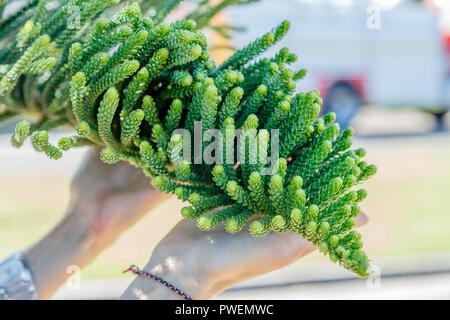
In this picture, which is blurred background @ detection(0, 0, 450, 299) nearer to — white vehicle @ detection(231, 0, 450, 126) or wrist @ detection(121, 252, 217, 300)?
white vehicle @ detection(231, 0, 450, 126)

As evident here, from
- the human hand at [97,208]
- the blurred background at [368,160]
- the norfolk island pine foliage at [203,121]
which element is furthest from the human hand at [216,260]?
the blurred background at [368,160]

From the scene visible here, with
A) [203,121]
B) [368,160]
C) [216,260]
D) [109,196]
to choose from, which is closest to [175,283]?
[216,260]

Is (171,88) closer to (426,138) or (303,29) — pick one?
(303,29)

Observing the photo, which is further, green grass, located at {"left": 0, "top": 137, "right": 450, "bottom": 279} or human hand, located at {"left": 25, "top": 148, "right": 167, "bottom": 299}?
green grass, located at {"left": 0, "top": 137, "right": 450, "bottom": 279}

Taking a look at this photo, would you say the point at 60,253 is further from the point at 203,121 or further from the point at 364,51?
the point at 364,51

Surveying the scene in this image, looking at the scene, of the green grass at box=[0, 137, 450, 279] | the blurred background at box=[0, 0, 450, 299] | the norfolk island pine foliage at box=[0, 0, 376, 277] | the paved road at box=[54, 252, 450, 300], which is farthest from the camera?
the green grass at box=[0, 137, 450, 279]

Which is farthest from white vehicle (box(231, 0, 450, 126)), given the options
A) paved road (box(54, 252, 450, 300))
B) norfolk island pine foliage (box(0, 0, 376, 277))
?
norfolk island pine foliage (box(0, 0, 376, 277))

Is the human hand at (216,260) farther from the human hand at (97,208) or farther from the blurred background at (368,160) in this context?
the blurred background at (368,160)
